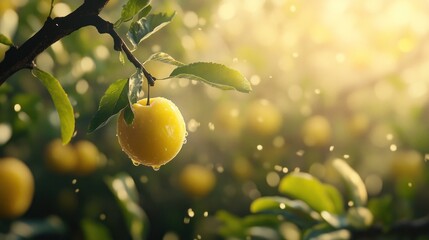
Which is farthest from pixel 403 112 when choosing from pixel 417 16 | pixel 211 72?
pixel 211 72

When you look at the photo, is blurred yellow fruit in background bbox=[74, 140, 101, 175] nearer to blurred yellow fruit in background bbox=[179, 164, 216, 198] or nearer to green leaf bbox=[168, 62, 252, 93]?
blurred yellow fruit in background bbox=[179, 164, 216, 198]

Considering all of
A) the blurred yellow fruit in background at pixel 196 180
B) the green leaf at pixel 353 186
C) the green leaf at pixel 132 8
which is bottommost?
the blurred yellow fruit in background at pixel 196 180

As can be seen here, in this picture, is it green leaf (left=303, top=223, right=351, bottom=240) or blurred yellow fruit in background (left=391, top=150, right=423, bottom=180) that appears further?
blurred yellow fruit in background (left=391, top=150, right=423, bottom=180)

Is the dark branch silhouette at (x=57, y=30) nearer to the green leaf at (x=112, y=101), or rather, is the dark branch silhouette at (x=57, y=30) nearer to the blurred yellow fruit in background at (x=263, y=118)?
the green leaf at (x=112, y=101)

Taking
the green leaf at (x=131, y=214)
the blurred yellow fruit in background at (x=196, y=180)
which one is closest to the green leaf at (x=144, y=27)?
the green leaf at (x=131, y=214)

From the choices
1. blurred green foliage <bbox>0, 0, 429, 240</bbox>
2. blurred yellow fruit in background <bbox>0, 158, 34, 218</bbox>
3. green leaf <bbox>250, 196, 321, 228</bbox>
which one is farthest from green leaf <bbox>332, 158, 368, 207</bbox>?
blurred yellow fruit in background <bbox>0, 158, 34, 218</bbox>

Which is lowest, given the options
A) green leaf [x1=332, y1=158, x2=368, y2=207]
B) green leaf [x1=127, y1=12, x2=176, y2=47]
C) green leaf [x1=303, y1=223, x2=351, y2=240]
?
green leaf [x1=332, y1=158, x2=368, y2=207]

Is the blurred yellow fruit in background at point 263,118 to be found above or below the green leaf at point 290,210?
below
